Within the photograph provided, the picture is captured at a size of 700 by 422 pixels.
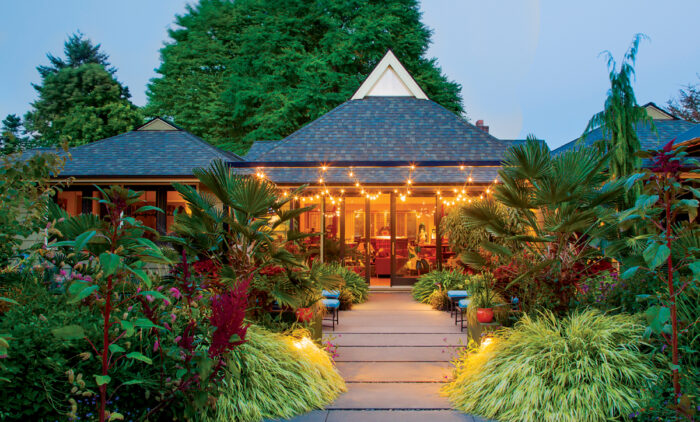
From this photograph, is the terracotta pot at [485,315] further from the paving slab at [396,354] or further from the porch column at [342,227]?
the porch column at [342,227]

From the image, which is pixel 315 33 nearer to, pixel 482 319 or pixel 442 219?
pixel 442 219

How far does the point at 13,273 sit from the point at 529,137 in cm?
590

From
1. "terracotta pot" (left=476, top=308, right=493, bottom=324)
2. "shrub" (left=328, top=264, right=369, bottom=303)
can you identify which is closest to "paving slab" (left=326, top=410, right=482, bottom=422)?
"terracotta pot" (left=476, top=308, right=493, bottom=324)

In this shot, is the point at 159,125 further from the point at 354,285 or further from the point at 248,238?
the point at 248,238

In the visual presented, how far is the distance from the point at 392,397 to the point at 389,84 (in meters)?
10.2

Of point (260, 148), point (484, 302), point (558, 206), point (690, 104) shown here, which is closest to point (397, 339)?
point (484, 302)

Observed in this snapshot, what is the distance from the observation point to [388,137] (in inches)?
484

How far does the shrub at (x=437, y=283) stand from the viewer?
407 inches

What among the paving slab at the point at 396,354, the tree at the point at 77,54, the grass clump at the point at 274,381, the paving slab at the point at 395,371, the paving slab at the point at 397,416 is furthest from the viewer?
the tree at the point at 77,54

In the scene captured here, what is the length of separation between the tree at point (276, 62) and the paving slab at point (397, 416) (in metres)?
16.8

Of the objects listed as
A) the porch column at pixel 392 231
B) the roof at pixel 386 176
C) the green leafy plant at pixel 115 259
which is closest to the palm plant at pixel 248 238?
the green leafy plant at pixel 115 259

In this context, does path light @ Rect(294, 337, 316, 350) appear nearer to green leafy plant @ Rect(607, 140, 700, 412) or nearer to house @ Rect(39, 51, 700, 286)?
green leafy plant @ Rect(607, 140, 700, 412)

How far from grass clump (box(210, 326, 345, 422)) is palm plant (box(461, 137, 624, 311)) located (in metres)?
2.35

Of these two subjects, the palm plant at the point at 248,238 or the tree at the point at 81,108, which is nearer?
the palm plant at the point at 248,238
